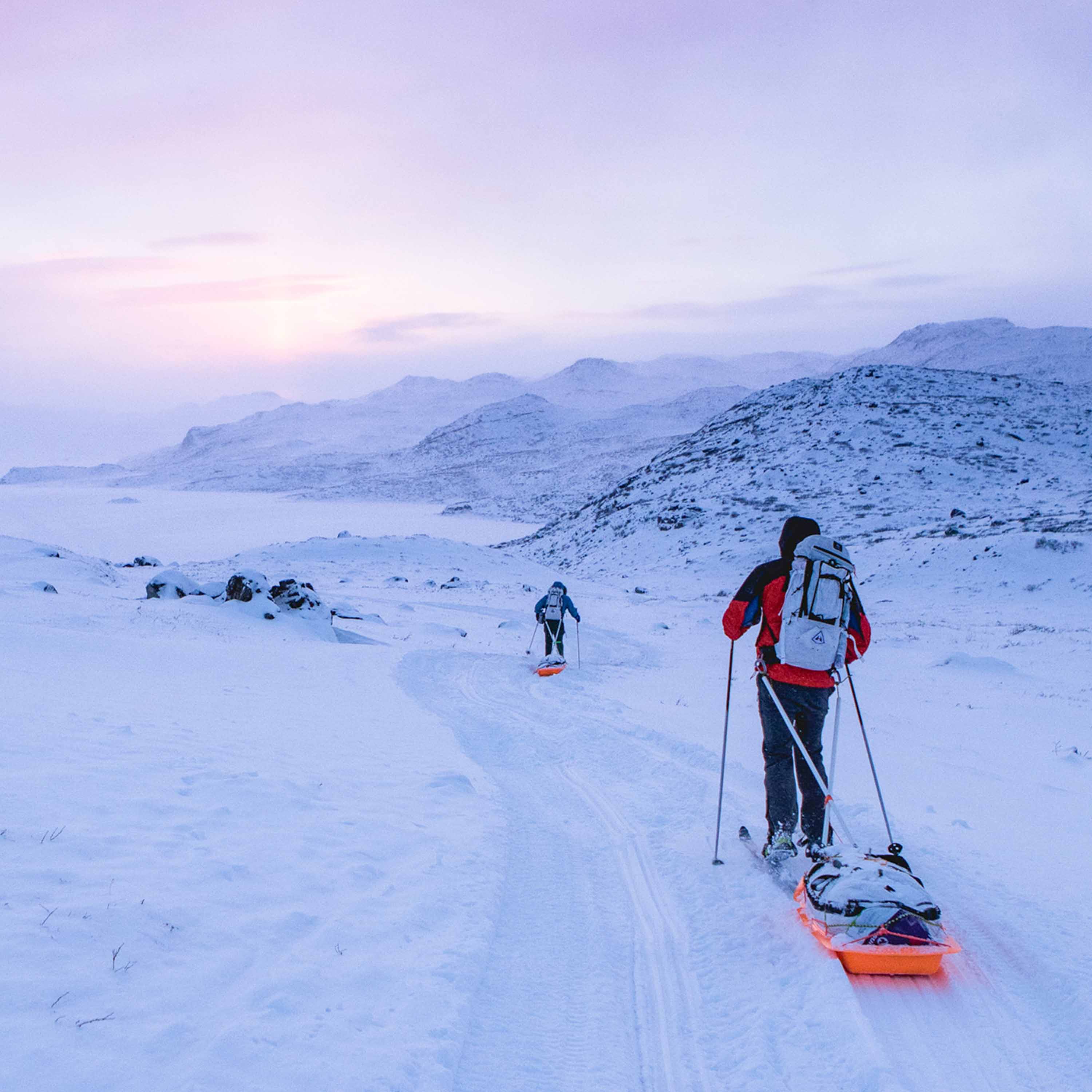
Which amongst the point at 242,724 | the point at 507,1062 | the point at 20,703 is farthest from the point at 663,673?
the point at 507,1062

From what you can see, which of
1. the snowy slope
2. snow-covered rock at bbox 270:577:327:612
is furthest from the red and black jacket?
the snowy slope

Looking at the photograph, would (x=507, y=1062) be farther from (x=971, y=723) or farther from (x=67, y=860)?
(x=971, y=723)

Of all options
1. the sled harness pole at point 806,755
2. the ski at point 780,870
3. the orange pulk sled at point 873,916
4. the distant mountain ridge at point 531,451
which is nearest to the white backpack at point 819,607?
the sled harness pole at point 806,755

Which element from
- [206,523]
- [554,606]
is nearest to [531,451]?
[206,523]

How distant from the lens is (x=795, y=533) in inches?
232

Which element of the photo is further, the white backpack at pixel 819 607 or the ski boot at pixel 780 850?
the ski boot at pixel 780 850

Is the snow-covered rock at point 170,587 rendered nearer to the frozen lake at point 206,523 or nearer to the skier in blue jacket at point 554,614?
the skier in blue jacket at point 554,614

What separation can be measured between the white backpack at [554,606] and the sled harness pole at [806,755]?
33.8ft

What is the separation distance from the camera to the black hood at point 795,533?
5875mm

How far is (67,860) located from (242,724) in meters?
4.61

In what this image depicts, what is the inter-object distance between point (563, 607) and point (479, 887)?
1066cm

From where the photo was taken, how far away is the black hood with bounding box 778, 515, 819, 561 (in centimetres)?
588

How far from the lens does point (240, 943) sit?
4492 mm

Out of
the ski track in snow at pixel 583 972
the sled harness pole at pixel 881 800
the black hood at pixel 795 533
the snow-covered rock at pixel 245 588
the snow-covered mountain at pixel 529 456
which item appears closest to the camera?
the ski track in snow at pixel 583 972
